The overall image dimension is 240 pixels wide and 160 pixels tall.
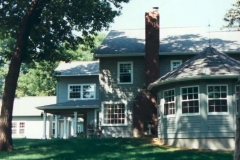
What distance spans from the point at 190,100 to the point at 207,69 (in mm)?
1728

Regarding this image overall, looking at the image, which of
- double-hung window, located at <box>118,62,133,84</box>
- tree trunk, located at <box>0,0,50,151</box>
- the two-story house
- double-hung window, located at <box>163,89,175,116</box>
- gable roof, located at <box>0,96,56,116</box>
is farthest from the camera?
gable roof, located at <box>0,96,56,116</box>

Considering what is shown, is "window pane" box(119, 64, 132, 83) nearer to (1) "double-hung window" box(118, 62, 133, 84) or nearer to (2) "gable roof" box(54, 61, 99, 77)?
(1) "double-hung window" box(118, 62, 133, 84)

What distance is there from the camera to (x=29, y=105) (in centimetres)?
4216

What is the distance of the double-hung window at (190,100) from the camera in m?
17.9

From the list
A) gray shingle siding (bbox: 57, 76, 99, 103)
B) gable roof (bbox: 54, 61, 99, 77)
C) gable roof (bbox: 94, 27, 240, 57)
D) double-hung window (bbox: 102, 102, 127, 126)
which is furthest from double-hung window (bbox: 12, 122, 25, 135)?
double-hung window (bbox: 102, 102, 127, 126)

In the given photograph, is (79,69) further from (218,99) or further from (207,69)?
(218,99)

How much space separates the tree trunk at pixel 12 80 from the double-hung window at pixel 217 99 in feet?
31.9

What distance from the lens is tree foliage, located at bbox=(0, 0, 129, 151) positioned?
18.4 metres

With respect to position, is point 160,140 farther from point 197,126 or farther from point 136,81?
point 136,81

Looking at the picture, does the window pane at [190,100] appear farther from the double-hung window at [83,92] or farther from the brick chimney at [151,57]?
the double-hung window at [83,92]

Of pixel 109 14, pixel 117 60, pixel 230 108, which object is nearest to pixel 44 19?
pixel 109 14

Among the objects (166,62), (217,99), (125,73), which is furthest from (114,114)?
(217,99)

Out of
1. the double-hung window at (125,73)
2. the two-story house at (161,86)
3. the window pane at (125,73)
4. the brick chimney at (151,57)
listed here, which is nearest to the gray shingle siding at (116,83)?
the two-story house at (161,86)

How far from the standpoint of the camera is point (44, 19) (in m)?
22.4
